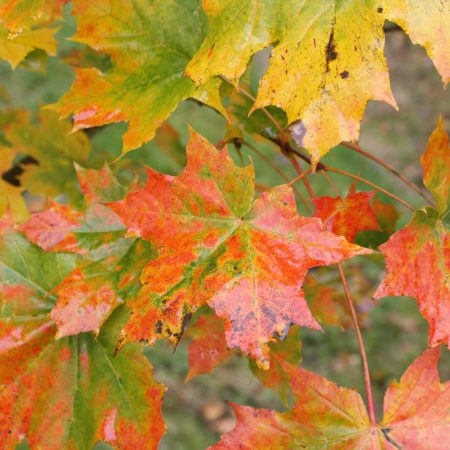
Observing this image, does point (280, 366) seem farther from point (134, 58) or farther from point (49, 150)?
point (49, 150)

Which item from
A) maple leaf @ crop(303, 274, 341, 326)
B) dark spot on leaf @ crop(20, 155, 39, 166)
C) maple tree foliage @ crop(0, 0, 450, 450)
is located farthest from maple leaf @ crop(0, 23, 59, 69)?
maple leaf @ crop(303, 274, 341, 326)

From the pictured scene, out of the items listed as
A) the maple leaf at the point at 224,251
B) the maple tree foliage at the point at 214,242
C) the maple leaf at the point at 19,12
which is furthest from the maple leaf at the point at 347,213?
the maple leaf at the point at 19,12

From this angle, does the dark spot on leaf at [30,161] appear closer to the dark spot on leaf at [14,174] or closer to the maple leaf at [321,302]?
the dark spot on leaf at [14,174]

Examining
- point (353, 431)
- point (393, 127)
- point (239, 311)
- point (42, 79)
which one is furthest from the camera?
point (393, 127)

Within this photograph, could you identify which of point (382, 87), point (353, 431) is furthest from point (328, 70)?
point (353, 431)

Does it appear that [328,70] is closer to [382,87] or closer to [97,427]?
[382,87]

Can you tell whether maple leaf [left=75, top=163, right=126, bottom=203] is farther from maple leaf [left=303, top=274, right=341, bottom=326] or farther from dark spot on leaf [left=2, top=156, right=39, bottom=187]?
dark spot on leaf [left=2, top=156, right=39, bottom=187]
